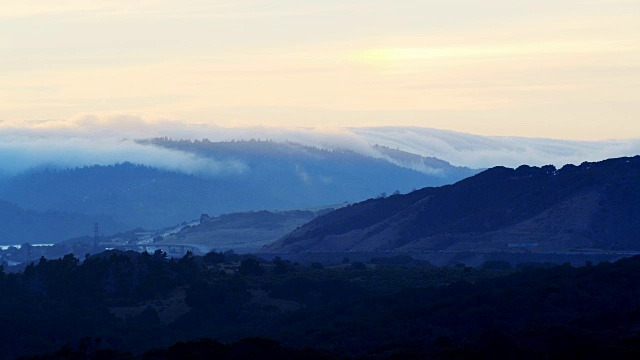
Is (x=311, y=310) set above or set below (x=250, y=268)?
below

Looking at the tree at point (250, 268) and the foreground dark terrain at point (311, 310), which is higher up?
the tree at point (250, 268)

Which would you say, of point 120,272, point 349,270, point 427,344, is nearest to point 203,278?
point 120,272

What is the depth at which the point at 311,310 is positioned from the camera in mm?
132375

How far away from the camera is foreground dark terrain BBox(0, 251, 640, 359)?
9494 cm

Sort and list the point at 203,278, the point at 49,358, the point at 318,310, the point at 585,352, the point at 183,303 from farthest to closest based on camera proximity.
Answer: the point at 203,278
the point at 183,303
the point at 318,310
the point at 49,358
the point at 585,352

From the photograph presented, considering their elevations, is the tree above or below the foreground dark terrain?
above

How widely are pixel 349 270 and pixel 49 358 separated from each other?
3000 inches

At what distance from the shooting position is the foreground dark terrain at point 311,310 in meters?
94.9

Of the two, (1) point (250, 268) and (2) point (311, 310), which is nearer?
(2) point (311, 310)

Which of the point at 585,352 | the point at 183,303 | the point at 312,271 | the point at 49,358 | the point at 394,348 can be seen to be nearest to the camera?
the point at 585,352

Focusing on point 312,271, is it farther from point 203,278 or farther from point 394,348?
point 394,348

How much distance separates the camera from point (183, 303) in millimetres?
143375

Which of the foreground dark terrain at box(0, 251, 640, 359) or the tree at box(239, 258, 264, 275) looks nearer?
the foreground dark terrain at box(0, 251, 640, 359)

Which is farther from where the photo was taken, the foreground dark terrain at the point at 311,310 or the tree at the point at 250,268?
the tree at the point at 250,268
